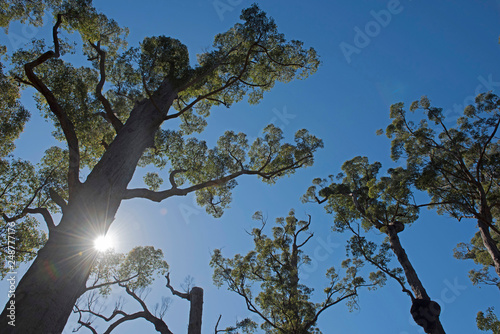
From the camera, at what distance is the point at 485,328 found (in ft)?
35.8

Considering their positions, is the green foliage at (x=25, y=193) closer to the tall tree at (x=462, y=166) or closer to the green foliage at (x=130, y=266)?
the green foliage at (x=130, y=266)

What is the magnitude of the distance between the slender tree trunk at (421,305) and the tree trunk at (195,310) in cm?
676

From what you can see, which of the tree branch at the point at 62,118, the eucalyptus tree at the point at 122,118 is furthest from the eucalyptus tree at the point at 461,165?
the tree branch at the point at 62,118

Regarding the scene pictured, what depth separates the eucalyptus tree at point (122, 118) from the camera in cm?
484

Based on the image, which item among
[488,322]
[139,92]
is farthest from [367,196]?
[139,92]

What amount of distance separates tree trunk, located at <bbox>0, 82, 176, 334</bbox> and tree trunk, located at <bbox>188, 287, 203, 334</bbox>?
3.37 metres

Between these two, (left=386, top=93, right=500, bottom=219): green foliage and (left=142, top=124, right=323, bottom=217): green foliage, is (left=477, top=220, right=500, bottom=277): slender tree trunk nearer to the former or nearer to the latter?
(left=386, top=93, right=500, bottom=219): green foliage

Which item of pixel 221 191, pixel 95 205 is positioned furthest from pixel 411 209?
pixel 95 205

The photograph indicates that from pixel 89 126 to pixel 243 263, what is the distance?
8.24 m

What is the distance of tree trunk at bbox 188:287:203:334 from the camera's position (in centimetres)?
676

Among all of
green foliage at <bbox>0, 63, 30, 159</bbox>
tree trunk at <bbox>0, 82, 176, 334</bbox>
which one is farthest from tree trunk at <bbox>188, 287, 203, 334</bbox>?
green foliage at <bbox>0, 63, 30, 159</bbox>

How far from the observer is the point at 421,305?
333 inches

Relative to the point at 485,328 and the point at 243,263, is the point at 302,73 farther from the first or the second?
the point at 485,328

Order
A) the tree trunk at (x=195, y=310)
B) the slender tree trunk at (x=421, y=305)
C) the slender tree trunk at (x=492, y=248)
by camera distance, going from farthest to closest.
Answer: the slender tree trunk at (x=492, y=248) < the slender tree trunk at (x=421, y=305) < the tree trunk at (x=195, y=310)
